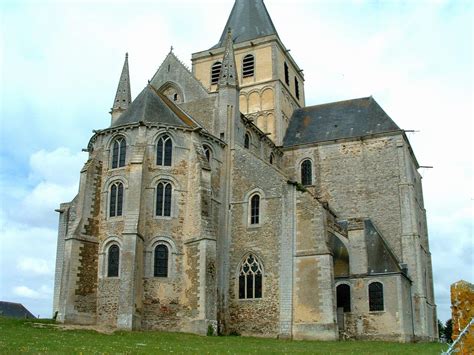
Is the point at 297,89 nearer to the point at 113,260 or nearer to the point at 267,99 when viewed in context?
the point at 267,99

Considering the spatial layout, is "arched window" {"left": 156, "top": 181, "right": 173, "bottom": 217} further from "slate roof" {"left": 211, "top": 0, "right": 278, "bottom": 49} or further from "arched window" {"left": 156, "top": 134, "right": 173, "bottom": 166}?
"slate roof" {"left": 211, "top": 0, "right": 278, "bottom": 49}

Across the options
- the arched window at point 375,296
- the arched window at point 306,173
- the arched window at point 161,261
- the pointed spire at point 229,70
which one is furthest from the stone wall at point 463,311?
the arched window at point 306,173

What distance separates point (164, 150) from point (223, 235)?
17.7 feet

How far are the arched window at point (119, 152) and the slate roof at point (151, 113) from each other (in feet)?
2.91

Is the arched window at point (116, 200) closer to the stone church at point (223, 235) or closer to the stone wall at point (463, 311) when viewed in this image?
the stone church at point (223, 235)

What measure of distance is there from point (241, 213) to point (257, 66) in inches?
674

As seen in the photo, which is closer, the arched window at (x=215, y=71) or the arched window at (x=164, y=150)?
the arched window at (x=164, y=150)

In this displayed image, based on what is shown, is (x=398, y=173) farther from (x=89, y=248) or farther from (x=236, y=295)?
(x=89, y=248)

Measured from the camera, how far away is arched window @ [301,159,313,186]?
37.2m

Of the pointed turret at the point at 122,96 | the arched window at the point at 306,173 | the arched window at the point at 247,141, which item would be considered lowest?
the arched window at the point at 306,173

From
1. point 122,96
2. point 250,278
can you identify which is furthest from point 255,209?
point 122,96

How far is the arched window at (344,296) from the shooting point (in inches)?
1165

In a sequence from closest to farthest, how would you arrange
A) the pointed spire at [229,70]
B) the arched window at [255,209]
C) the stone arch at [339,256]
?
the arched window at [255,209] → the stone arch at [339,256] → the pointed spire at [229,70]

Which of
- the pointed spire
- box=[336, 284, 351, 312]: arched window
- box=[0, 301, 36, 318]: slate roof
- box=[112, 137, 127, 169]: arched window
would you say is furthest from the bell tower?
box=[0, 301, 36, 318]: slate roof
